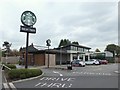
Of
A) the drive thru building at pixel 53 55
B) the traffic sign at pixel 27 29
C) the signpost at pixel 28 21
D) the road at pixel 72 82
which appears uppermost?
the signpost at pixel 28 21

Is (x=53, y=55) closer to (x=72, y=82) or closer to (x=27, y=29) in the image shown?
(x=27, y=29)

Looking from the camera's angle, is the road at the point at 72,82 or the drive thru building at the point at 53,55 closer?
the road at the point at 72,82

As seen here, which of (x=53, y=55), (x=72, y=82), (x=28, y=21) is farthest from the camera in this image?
(x=53, y=55)

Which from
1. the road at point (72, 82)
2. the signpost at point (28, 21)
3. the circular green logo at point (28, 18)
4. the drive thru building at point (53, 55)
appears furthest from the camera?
the drive thru building at point (53, 55)

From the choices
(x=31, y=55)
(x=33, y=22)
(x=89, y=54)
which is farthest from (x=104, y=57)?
(x=33, y=22)

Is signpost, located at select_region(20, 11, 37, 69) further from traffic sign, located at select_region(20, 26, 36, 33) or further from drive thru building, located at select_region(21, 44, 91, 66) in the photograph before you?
drive thru building, located at select_region(21, 44, 91, 66)

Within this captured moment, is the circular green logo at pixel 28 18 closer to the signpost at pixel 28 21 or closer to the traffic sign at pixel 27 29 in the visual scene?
the signpost at pixel 28 21

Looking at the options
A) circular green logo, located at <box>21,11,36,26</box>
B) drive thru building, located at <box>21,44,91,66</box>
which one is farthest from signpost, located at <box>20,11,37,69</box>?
drive thru building, located at <box>21,44,91,66</box>

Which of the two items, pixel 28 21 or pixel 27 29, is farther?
pixel 28 21

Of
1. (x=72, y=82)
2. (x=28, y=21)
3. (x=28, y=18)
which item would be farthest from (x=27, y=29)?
(x=72, y=82)

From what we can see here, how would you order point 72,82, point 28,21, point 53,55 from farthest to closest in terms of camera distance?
point 53,55
point 28,21
point 72,82

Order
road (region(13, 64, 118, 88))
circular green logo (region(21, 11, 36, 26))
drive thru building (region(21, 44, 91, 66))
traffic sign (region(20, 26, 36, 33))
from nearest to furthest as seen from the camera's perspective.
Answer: road (region(13, 64, 118, 88)) < traffic sign (region(20, 26, 36, 33)) < circular green logo (region(21, 11, 36, 26)) < drive thru building (region(21, 44, 91, 66))

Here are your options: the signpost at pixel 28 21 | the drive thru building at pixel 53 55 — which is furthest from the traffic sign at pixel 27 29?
the drive thru building at pixel 53 55

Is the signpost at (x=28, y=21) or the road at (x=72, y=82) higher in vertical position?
the signpost at (x=28, y=21)
